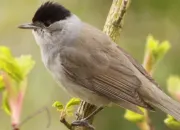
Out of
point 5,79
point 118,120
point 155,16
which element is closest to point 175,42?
point 155,16

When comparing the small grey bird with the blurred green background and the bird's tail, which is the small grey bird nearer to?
the bird's tail

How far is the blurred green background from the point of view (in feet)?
9.61

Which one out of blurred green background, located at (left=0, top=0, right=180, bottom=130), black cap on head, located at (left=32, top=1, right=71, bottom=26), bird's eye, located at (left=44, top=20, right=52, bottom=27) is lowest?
blurred green background, located at (left=0, top=0, right=180, bottom=130)


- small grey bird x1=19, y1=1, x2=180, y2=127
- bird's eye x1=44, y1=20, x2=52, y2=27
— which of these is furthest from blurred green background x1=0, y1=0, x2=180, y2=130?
bird's eye x1=44, y1=20, x2=52, y2=27

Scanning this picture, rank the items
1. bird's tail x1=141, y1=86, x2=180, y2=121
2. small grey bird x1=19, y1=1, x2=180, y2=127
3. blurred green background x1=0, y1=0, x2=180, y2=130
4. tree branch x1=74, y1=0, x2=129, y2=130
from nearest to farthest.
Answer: tree branch x1=74, y1=0, x2=129, y2=130 < bird's tail x1=141, y1=86, x2=180, y2=121 < small grey bird x1=19, y1=1, x2=180, y2=127 < blurred green background x1=0, y1=0, x2=180, y2=130

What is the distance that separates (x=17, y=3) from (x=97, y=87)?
1.52 metres

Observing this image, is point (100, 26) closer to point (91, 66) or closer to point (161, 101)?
point (91, 66)

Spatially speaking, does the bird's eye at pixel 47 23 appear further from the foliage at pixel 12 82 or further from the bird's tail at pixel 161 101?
the foliage at pixel 12 82

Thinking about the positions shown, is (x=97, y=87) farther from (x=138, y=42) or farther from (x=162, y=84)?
(x=138, y=42)

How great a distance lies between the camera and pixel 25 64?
3.06ft

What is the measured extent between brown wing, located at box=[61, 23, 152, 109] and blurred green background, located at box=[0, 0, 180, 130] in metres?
0.50

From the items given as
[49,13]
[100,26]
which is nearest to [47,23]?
[49,13]

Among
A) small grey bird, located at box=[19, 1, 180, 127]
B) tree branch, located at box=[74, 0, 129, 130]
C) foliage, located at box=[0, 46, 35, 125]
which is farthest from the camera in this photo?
small grey bird, located at box=[19, 1, 180, 127]

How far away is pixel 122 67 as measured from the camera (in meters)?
2.36
